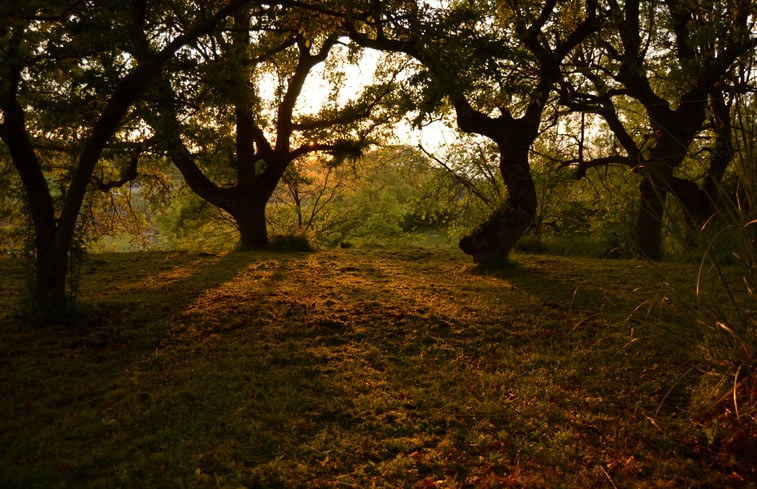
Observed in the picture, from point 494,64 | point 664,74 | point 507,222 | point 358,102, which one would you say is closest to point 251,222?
point 358,102

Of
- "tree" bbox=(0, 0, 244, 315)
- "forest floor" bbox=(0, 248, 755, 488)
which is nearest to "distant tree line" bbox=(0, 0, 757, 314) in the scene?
"tree" bbox=(0, 0, 244, 315)

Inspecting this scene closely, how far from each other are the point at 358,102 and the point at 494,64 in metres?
8.07

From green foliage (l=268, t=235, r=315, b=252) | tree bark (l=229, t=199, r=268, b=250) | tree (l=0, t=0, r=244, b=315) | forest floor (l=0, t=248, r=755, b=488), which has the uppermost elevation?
tree (l=0, t=0, r=244, b=315)

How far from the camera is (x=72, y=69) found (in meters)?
5.76

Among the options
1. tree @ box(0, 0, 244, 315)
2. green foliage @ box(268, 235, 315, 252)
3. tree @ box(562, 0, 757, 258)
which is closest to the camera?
tree @ box(0, 0, 244, 315)

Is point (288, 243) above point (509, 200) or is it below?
below

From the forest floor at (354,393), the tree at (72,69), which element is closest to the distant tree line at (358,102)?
the tree at (72,69)

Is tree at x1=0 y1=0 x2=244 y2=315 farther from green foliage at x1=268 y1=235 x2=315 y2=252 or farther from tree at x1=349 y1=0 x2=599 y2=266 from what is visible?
green foliage at x1=268 y1=235 x2=315 y2=252

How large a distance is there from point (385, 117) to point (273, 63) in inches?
128

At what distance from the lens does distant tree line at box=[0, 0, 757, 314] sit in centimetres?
489

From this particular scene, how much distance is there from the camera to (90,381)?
4.14 meters

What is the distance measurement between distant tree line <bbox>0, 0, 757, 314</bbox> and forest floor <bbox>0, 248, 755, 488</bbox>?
1.29 meters

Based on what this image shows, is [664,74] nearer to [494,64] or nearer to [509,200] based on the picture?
[509,200]

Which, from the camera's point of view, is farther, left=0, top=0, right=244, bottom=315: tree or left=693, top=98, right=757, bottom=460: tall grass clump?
left=0, top=0, right=244, bottom=315: tree
